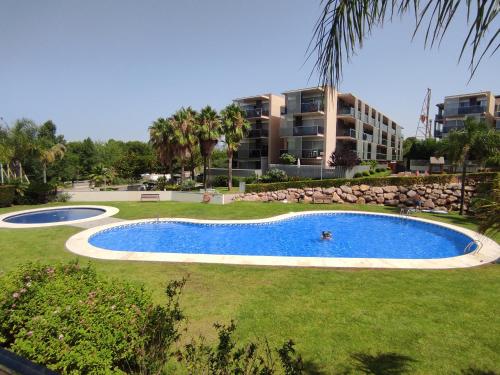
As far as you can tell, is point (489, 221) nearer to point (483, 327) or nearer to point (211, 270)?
point (483, 327)

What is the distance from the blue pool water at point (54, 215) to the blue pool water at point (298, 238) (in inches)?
262

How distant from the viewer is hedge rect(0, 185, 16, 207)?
2469cm

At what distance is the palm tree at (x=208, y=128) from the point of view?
3362cm

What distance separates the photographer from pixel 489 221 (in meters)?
3.01

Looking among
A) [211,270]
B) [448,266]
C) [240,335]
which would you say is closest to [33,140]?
[211,270]

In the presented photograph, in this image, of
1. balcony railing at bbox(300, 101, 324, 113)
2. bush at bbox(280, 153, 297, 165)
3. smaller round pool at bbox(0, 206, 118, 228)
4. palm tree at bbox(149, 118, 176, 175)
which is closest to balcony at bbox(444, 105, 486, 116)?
balcony railing at bbox(300, 101, 324, 113)

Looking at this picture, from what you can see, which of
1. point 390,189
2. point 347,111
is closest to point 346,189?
point 390,189

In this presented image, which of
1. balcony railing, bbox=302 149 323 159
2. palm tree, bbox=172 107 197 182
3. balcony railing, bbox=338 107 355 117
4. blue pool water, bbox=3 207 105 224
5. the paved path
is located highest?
balcony railing, bbox=338 107 355 117

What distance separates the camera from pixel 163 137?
36.1 metres

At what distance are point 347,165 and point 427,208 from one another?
9017 mm

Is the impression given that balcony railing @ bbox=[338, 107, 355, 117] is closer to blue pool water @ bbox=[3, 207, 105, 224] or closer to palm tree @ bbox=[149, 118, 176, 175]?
palm tree @ bbox=[149, 118, 176, 175]

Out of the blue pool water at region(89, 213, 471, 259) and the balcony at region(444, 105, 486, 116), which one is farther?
the balcony at region(444, 105, 486, 116)

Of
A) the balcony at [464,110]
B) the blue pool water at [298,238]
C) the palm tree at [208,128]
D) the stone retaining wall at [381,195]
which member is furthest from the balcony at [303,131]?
the balcony at [464,110]

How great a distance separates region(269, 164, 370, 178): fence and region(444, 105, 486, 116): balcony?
24672 mm
